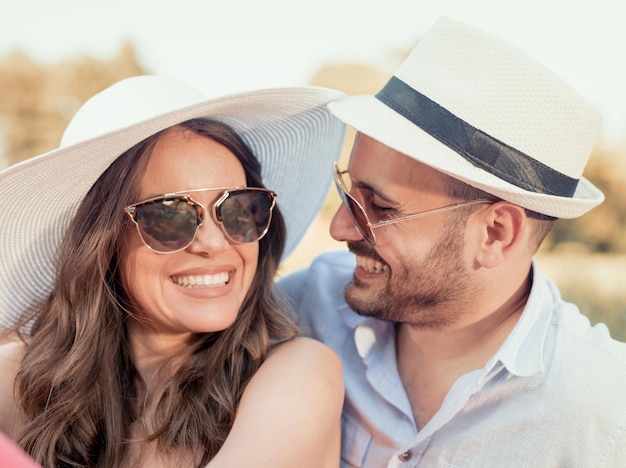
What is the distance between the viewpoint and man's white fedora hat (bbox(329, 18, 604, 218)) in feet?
8.84

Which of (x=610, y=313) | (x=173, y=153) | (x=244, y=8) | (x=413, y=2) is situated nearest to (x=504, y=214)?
(x=173, y=153)

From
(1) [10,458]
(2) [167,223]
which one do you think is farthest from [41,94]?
(1) [10,458]

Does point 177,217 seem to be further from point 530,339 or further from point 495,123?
point 530,339

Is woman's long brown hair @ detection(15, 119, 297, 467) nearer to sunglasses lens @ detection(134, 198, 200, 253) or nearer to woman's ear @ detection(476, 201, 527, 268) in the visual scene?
sunglasses lens @ detection(134, 198, 200, 253)

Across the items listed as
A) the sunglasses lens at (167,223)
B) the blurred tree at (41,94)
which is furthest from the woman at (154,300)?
the blurred tree at (41,94)

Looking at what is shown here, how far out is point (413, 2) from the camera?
88.0ft

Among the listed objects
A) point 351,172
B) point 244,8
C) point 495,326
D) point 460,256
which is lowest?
point 244,8

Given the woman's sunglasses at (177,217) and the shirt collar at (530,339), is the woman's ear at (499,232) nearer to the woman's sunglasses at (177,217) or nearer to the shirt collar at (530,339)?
the shirt collar at (530,339)

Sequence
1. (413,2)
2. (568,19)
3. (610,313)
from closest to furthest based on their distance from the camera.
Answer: (610,313) < (568,19) < (413,2)

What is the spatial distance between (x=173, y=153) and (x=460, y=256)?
4.03 ft

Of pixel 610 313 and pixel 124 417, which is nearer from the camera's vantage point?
pixel 124 417

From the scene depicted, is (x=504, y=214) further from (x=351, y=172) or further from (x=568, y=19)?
(x=568, y=19)

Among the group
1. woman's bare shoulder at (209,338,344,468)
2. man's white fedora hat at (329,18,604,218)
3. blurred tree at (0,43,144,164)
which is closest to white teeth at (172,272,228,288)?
woman's bare shoulder at (209,338,344,468)

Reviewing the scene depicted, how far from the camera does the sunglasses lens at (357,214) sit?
9.88ft
